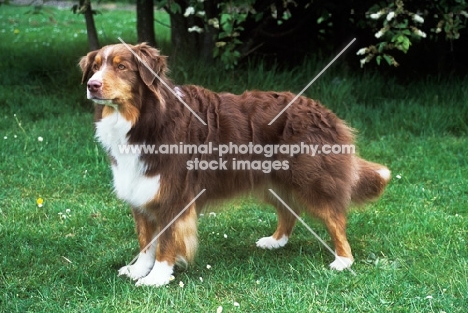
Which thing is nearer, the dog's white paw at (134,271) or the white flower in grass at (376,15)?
the dog's white paw at (134,271)

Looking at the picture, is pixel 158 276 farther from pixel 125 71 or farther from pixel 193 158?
pixel 125 71

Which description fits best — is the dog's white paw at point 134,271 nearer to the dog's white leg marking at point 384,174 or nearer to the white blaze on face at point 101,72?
the white blaze on face at point 101,72

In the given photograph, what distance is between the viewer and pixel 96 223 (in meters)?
4.80

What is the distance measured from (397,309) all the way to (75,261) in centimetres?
196

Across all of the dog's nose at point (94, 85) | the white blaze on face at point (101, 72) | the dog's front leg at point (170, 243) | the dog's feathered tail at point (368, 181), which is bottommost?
the dog's front leg at point (170, 243)

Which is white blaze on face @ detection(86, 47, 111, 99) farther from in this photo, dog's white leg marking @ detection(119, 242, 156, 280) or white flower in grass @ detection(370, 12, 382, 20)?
white flower in grass @ detection(370, 12, 382, 20)

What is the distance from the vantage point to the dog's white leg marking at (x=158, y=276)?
392 centimetres

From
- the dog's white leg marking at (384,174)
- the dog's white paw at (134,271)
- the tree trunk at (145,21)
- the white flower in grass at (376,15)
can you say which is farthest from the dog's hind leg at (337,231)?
the tree trunk at (145,21)

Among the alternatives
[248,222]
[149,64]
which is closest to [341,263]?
[248,222]

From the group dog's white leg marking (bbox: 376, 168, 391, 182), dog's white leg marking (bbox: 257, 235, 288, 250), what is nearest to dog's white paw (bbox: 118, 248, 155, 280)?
dog's white leg marking (bbox: 257, 235, 288, 250)

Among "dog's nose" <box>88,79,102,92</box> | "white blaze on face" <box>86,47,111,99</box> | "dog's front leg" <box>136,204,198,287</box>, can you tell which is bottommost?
"dog's front leg" <box>136,204,198,287</box>

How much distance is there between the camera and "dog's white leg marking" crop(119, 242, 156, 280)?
13.3 ft

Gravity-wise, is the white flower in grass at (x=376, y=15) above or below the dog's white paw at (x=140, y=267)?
above

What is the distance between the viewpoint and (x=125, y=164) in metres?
3.84
